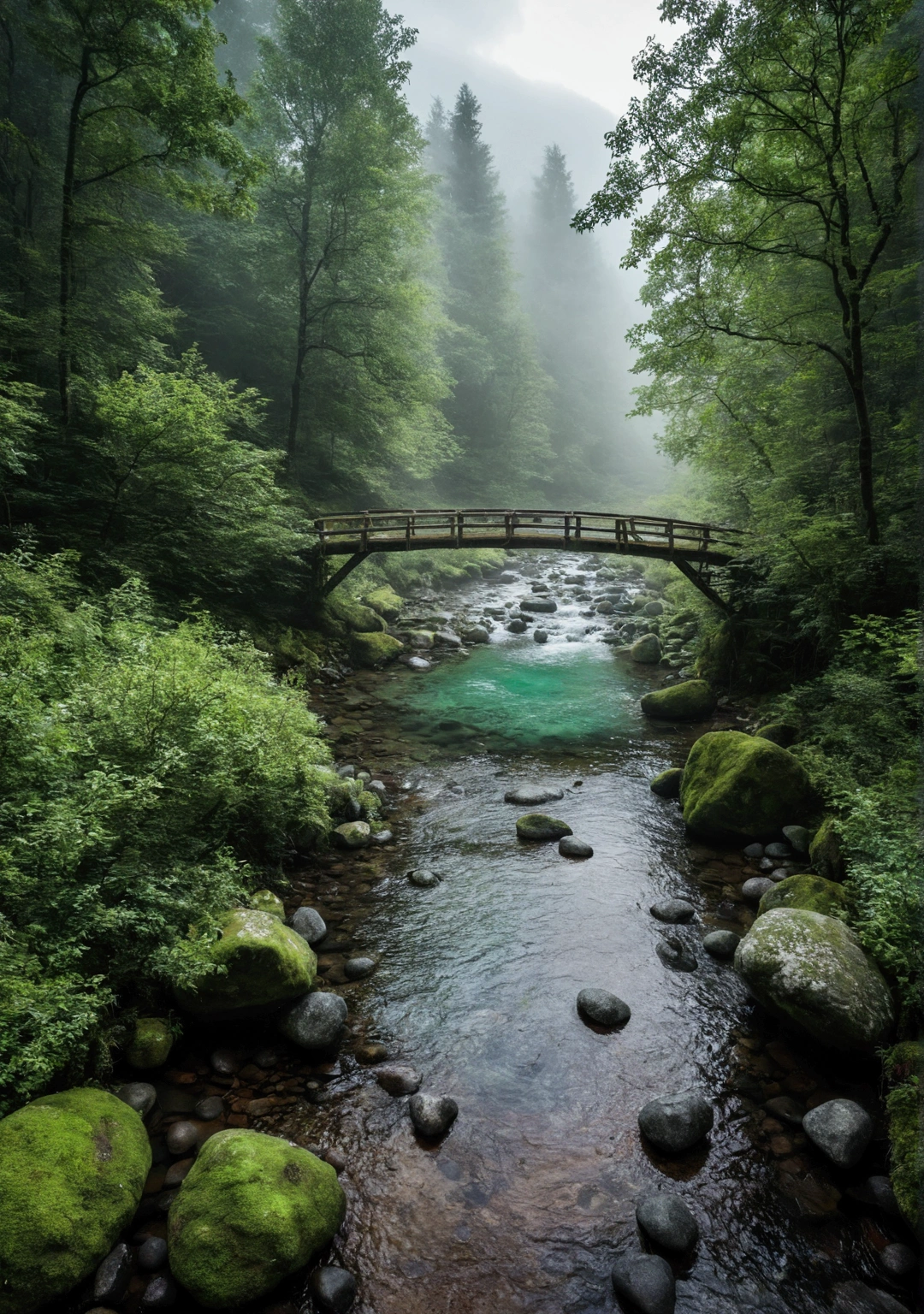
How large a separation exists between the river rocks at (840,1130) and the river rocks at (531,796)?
207 inches

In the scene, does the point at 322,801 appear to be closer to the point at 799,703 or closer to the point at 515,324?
the point at 799,703

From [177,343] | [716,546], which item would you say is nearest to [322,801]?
[716,546]

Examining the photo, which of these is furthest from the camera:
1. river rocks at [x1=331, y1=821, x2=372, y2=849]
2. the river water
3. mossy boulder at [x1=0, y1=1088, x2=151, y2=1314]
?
river rocks at [x1=331, y1=821, x2=372, y2=849]

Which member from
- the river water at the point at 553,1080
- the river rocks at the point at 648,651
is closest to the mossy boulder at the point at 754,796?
the river water at the point at 553,1080

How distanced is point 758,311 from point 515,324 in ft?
99.2

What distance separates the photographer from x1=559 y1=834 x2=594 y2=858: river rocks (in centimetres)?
764

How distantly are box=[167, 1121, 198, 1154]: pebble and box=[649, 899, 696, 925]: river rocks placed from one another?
4.92 metres

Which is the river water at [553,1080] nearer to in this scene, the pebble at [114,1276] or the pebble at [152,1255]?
the pebble at [152,1255]

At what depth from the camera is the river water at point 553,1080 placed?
3.31 m

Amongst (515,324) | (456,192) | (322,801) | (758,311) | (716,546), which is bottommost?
(322,801)

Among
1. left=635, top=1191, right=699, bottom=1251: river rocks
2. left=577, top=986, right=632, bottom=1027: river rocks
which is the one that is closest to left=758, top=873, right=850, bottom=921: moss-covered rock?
left=577, top=986, right=632, bottom=1027: river rocks

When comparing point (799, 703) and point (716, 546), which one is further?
point (716, 546)

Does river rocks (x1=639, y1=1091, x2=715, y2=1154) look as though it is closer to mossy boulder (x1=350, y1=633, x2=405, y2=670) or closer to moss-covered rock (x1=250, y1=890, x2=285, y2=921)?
moss-covered rock (x1=250, y1=890, x2=285, y2=921)

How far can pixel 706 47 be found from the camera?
8.73 meters
